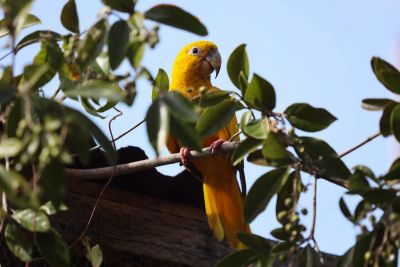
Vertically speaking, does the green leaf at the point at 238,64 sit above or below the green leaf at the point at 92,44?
below

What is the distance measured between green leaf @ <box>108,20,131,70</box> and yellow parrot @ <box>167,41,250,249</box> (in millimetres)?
1041

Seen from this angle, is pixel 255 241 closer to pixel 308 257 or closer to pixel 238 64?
pixel 308 257

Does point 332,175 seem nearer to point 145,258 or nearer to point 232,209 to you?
point 145,258

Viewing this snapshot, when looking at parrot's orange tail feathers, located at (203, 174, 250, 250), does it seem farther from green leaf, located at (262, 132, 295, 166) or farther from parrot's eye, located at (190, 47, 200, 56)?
green leaf, located at (262, 132, 295, 166)

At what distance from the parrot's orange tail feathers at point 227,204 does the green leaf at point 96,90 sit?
5.61 feet

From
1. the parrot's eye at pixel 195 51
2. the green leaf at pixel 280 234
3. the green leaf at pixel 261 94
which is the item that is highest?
the green leaf at pixel 261 94

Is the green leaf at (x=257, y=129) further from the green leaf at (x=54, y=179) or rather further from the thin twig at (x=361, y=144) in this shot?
the green leaf at (x=54, y=179)

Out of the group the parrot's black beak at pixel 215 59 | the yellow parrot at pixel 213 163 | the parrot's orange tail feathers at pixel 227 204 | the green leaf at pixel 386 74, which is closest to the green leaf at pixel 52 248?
the yellow parrot at pixel 213 163

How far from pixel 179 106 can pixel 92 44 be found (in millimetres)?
333

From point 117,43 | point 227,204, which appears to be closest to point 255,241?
point 117,43

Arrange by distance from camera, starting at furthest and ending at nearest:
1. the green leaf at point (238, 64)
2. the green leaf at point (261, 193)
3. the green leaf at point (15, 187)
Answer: the green leaf at point (238, 64), the green leaf at point (261, 193), the green leaf at point (15, 187)

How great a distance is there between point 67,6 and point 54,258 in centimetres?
89

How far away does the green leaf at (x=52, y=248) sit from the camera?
2.10m

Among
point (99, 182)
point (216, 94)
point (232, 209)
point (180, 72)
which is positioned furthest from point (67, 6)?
point (180, 72)
